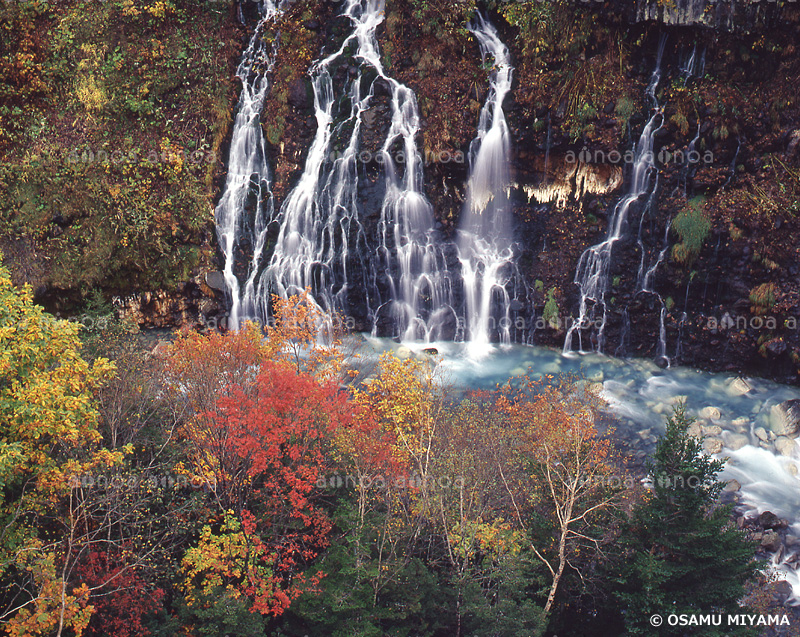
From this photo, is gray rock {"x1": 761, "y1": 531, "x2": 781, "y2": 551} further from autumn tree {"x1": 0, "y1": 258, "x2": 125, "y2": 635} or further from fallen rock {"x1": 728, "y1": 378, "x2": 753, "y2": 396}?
autumn tree {"x1": 0, "y1": 258, "x2": 125, "y2": 635}

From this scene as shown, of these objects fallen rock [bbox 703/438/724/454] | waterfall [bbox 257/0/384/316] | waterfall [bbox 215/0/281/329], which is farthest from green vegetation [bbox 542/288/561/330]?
waterfall [bbox 215/0/281/329]

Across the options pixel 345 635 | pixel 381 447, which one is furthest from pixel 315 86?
pixel 345 635

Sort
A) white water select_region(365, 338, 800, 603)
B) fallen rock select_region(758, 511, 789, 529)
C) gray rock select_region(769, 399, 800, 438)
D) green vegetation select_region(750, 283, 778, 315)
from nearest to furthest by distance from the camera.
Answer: fallen rock select_region(758, 511, 789, 529), white water select_region(365, 338, 800, 603), gray rock select_region(769, 399, 800, 438), green vegetation select_region(750, 283, 778, 315)

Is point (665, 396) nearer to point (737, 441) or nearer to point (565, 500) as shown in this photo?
point (737, 441)

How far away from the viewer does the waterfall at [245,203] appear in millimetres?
31062

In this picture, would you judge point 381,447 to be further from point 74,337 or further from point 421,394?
point 74,337

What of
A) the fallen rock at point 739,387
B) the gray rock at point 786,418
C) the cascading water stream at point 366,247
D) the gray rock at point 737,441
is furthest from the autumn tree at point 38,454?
the fallen rock at point 739,387

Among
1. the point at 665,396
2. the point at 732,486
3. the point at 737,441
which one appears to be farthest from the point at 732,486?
the point at 665,396

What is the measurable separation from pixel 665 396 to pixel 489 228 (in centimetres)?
1044

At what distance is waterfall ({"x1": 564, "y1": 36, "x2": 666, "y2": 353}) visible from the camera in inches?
1165

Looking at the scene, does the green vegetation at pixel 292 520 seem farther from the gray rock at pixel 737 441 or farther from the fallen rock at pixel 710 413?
the fallen rock at pixel 710 413

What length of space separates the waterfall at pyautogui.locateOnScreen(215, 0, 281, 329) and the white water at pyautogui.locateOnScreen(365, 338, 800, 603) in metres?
6.42

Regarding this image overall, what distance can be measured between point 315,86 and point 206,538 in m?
22.6

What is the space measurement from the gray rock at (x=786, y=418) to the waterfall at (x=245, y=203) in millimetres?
21146
